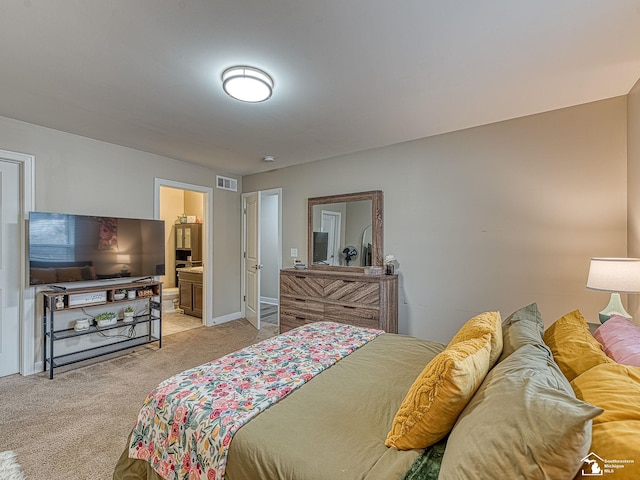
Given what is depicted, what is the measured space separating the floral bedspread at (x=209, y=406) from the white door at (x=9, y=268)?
2752 mm

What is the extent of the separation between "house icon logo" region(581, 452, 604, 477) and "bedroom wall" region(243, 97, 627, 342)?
103 inches

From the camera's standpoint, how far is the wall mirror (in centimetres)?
388

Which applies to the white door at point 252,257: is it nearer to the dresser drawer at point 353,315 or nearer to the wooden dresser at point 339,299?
the wooden dresser at point 339,299

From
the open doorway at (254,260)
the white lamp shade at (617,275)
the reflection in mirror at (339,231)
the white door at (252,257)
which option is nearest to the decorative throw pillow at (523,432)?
the white lamp shade at (617,275)

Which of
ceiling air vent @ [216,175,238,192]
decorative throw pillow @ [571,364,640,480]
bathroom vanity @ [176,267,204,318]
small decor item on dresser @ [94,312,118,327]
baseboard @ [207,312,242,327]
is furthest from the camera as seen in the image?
bathroom vanity @ [176,267,204,318]

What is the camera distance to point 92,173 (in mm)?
3588

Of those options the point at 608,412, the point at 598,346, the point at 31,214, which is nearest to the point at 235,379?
the point at 608,412

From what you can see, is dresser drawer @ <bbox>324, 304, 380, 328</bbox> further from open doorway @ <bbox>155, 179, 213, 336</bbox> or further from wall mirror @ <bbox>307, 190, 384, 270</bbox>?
open doorway @ <bbox>155, 179, 213, 336</bbox>

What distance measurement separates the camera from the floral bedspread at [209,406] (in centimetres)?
120

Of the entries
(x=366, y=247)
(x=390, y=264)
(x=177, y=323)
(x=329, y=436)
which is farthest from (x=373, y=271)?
(x=177, y=323)

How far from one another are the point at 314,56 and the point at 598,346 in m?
2.17

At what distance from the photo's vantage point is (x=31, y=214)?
296 cm

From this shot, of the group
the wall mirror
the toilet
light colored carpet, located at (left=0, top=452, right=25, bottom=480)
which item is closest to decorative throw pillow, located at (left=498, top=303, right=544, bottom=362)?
the wall mirror

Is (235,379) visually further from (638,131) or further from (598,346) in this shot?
(638,131)
